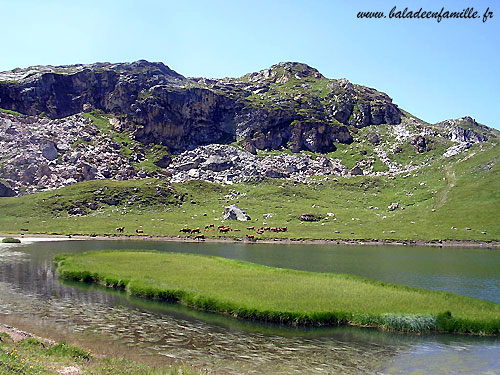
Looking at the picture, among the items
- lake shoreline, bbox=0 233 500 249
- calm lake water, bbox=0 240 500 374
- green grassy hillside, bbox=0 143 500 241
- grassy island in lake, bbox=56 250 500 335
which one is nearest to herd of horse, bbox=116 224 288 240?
green grassy hillside, bbox=0 143 500 241

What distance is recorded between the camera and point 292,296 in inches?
1702

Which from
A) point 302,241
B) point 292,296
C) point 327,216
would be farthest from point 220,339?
point 327,216

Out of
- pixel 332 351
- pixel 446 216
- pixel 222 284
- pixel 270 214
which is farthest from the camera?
pixel 270 214

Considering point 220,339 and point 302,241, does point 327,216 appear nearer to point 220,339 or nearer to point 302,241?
point 302,241

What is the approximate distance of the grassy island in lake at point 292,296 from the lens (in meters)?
36.3

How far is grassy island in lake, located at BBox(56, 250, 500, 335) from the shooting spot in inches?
1428

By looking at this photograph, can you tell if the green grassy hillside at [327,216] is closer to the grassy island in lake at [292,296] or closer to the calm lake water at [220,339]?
the grassy island in lake at [292,296]

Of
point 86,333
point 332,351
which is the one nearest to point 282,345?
point 332,351

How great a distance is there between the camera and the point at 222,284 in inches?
1938

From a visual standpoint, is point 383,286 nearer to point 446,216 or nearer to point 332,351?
point 332,351

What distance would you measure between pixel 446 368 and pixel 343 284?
24.8 meters

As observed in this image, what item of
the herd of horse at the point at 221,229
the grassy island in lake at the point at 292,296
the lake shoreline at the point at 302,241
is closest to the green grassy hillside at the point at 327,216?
the herd of horse at the point at 221,229

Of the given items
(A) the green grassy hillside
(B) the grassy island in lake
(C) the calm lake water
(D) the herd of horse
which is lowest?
(C) the calm lake water

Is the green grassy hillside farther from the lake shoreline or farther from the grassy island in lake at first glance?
the grassy island in lake
